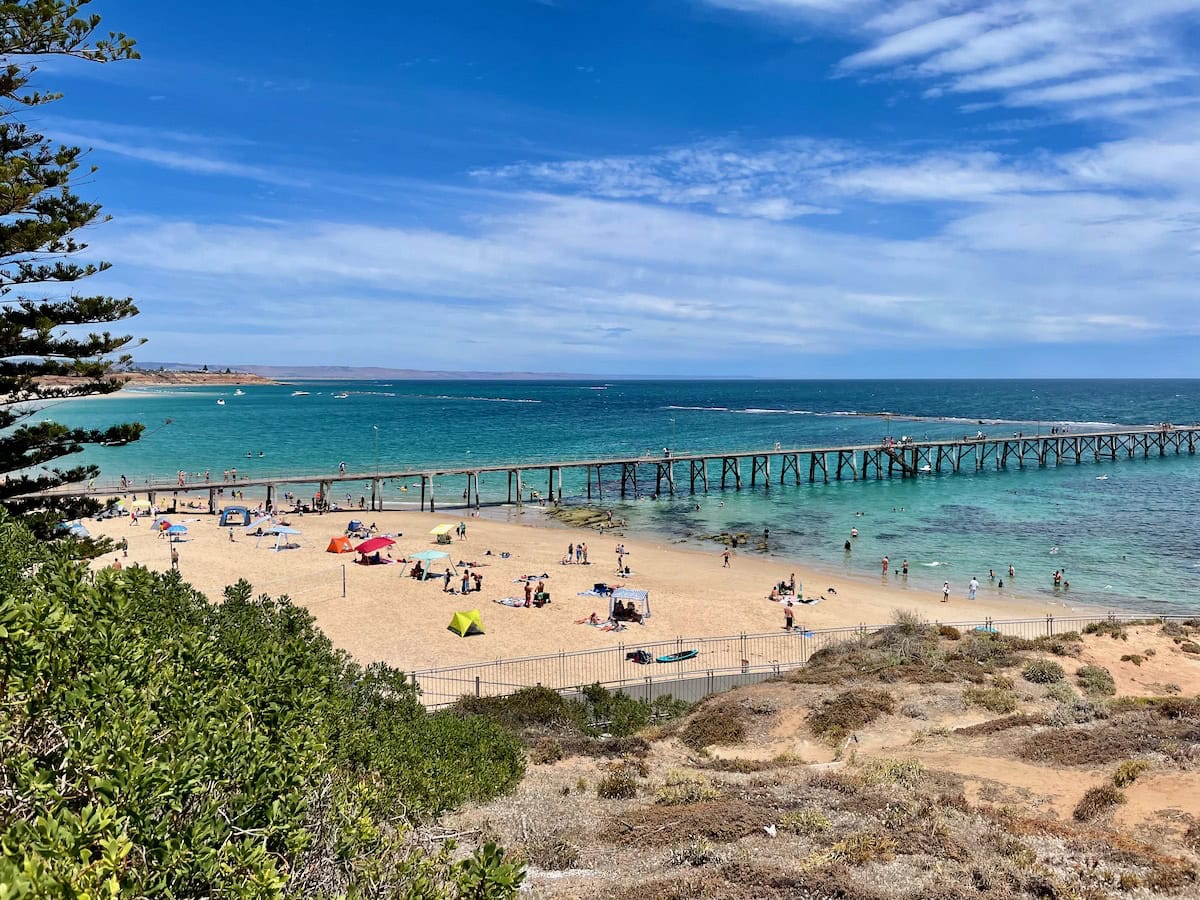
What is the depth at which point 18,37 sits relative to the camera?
14.4 metres

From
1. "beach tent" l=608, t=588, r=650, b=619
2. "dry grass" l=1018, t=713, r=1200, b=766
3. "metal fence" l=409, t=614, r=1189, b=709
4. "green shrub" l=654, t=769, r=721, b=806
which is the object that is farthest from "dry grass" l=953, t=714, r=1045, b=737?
"beach tent" l=608, t=588, r=650, b=619

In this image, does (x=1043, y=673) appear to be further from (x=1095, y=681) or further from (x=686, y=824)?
(x=686, y=824)

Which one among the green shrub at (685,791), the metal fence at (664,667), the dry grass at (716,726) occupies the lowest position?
the metal fence at (664,667)

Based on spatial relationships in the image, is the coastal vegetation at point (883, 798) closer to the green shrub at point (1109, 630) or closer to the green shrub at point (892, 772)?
the green shrub at point (892, 772)

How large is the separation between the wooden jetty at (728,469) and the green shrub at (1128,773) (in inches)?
1542

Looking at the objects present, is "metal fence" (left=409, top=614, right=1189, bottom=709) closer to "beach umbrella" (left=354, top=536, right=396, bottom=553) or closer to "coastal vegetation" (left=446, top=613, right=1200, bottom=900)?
"coastal vegetation" (left=446, top=613, right=1200, bottom=900)

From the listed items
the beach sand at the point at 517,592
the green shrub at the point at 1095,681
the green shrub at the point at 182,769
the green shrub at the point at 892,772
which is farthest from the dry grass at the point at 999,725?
the beach sand at the point at 517,592

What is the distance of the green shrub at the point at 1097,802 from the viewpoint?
10328 millimetres

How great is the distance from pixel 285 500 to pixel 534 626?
101ft

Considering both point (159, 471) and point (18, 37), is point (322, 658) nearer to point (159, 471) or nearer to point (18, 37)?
point (18, 37)

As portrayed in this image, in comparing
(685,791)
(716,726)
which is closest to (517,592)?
(716,726)

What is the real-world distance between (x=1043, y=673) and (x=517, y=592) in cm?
1715

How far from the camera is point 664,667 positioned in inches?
810

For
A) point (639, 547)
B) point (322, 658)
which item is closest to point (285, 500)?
point (639, 547)
